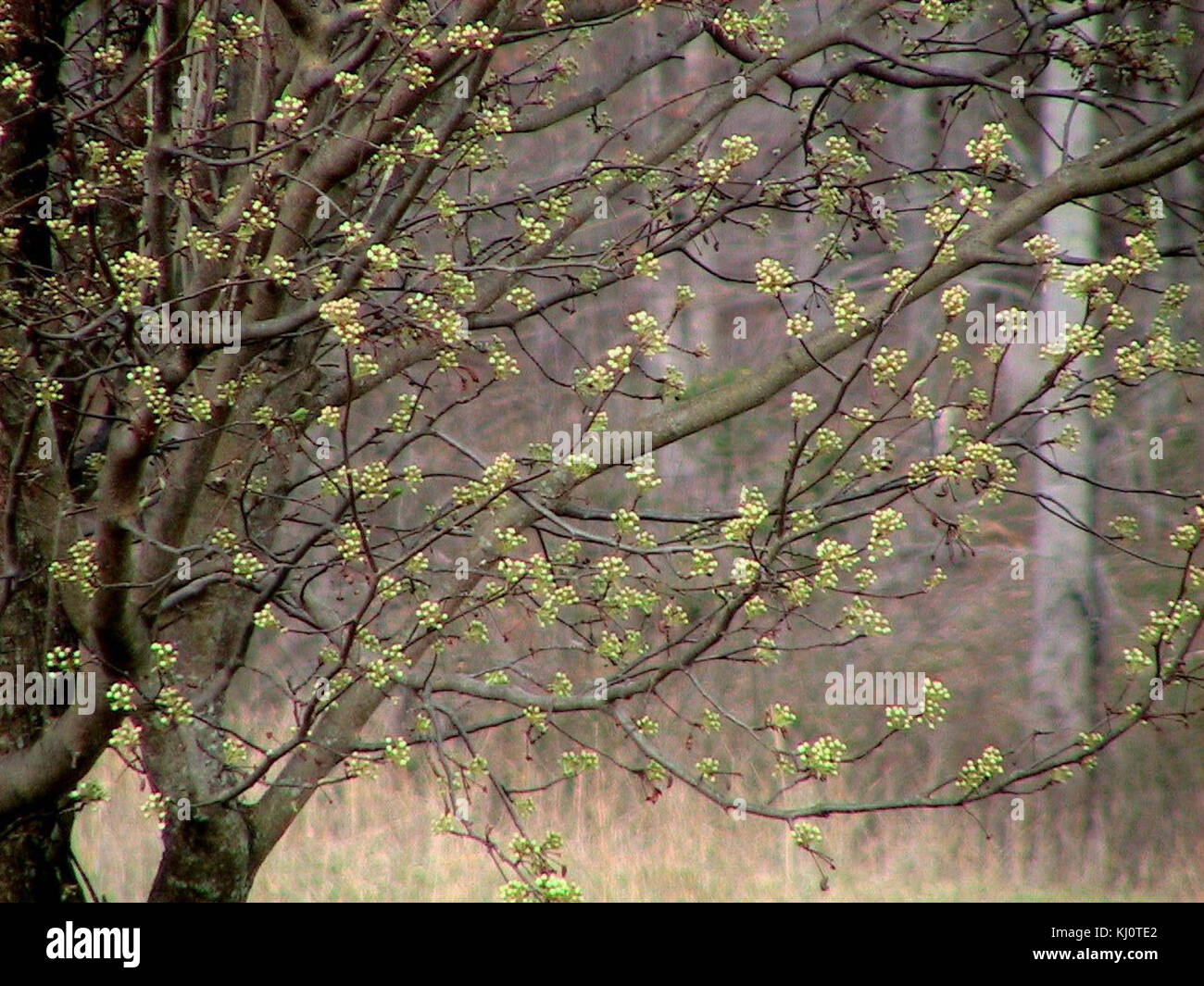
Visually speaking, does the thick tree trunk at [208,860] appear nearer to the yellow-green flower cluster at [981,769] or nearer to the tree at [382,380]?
the tree at [382,380]

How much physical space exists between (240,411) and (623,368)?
1.80 metres

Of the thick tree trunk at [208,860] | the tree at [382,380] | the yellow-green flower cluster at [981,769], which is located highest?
the tree at [382,380]

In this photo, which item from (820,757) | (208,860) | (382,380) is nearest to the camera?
(820,757)

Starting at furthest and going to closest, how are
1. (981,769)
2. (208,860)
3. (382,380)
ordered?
1. (382,380)
2. (208,860)
3. (981,769)

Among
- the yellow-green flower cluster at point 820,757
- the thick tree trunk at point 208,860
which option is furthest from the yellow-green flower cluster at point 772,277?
the thick tree trunk at point 208,860

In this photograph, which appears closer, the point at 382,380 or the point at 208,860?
the point at 208,860

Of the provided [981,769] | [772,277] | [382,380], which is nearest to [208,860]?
[382,380]

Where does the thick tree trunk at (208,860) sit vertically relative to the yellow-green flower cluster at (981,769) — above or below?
below

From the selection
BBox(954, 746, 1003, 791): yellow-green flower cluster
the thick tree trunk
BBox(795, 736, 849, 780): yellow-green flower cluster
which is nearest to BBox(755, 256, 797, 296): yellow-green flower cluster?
BBox(795, 736, 849, 780): yellow-green flower cluster

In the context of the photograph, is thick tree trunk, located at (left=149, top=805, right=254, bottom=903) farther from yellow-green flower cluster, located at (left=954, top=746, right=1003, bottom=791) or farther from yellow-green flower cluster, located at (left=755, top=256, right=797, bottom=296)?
yellow-green flower cluster, located at (left=755, top=256, right=797, bottom=296)

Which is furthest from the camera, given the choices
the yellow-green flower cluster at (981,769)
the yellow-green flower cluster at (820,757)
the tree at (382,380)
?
the yellow-green flower cluster at (981,769)

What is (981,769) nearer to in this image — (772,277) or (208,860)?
(772,277)

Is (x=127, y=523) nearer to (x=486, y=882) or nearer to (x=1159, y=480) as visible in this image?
(x=486, y=882)

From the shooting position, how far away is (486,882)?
848 cm
